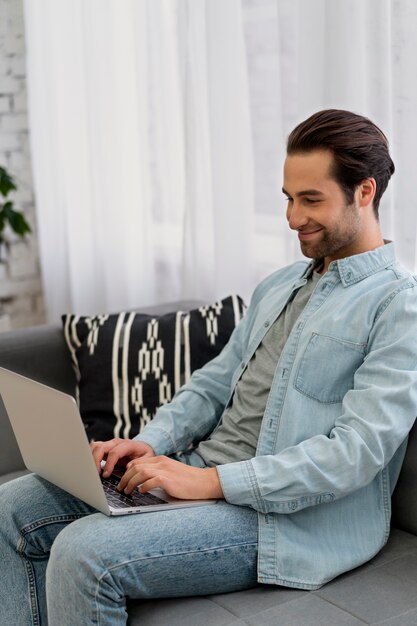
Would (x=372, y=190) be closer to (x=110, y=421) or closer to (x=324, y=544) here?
(x=324, y=544)

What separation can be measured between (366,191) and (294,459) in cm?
47

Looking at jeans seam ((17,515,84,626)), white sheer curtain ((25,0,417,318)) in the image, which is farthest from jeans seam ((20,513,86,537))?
white sheer curtain ((25,0,417,318))

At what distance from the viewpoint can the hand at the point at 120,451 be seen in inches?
65.7

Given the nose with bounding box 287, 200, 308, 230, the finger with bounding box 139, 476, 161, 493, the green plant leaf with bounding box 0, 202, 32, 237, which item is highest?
the nose with bounding box 287, 200, 308, 230

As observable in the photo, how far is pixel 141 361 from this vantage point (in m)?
2.14

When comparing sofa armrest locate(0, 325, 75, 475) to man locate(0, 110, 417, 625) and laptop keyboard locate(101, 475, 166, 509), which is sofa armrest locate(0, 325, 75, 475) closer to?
man locate(0, 110, 417, 625)

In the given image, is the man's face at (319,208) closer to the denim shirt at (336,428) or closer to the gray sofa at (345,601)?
the denim shirt at (336,428)

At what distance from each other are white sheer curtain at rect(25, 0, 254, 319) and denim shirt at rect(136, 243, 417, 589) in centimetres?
90

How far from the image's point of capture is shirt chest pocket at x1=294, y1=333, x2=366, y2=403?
151cm

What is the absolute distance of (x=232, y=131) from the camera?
2396 millimetres

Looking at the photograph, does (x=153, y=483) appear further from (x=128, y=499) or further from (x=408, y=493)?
(x=408, y=493)

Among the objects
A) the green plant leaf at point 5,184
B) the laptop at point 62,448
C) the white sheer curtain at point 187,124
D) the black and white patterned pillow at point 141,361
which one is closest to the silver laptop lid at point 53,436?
the laptop at point 62,448

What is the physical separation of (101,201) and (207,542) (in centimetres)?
182

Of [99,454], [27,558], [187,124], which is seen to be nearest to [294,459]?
[99,454]
